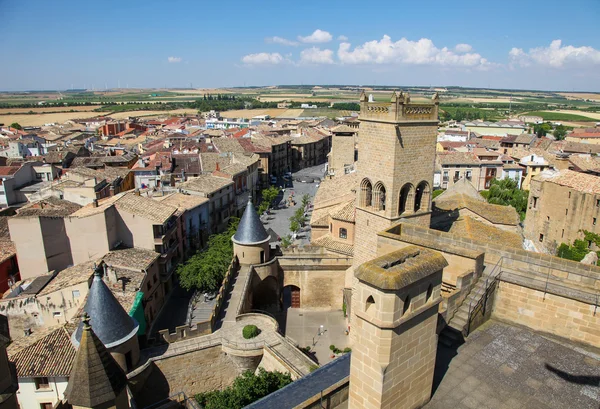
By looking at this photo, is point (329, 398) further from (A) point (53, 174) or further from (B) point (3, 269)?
(A) point (53, 174)

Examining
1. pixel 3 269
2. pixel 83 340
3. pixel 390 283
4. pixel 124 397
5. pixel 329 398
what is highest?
pixel 390 283

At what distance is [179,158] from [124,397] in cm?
4772

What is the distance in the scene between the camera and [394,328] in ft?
25.0

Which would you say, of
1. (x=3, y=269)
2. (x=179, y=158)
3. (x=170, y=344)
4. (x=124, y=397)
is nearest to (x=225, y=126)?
(x=179, y=158)

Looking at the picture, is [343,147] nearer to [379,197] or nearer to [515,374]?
[379,197]

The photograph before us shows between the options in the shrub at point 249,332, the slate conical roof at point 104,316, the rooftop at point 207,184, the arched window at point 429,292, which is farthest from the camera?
the rooftop at point 207,184

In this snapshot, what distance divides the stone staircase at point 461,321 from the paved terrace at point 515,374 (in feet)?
0.84

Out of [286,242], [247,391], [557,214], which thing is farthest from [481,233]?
[286,242]

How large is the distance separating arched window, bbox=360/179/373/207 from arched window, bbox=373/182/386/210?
382mm

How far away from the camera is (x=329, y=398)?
962cm

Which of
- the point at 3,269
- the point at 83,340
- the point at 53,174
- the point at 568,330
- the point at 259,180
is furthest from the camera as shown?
the point at 259,180

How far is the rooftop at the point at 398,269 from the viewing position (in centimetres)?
740

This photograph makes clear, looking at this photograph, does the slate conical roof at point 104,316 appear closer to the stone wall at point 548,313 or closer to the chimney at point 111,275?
the chimney at point 111,275

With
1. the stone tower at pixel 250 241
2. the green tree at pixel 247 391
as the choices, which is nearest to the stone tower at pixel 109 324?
the green tree at pixel 247 391
